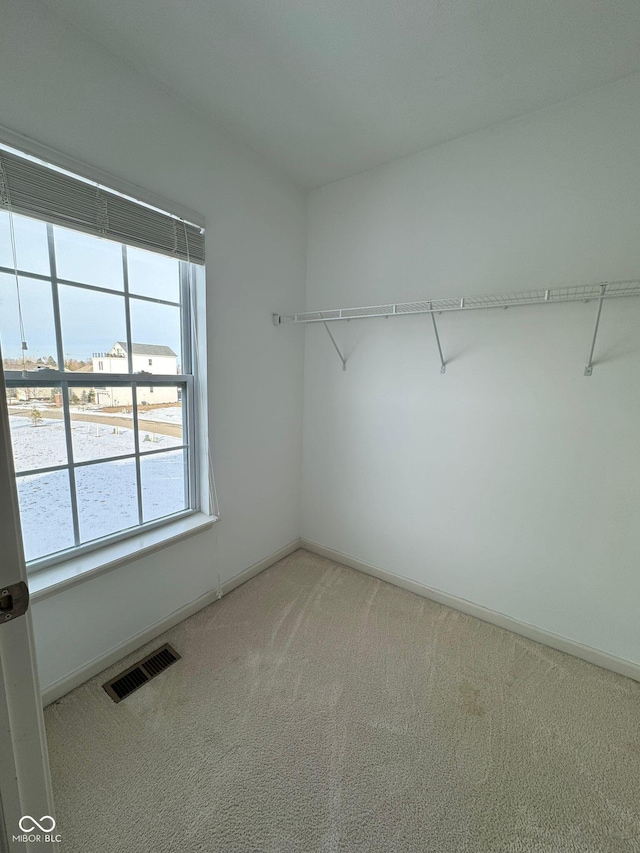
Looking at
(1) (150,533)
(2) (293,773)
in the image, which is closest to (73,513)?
(1) (150,533)

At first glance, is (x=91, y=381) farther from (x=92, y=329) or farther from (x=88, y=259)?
(x=88, y=259)

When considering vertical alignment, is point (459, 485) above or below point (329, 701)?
above

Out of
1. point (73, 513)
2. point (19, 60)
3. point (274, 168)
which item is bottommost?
point (73, 513)

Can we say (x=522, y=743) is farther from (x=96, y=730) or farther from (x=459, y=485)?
(x=96, y=730)

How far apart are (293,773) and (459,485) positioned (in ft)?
5.04

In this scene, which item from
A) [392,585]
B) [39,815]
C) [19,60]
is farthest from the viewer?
[392,585]

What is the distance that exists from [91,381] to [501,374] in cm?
205

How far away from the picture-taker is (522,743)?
1.37 m

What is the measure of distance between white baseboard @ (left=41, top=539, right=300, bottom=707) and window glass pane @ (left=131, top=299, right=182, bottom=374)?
4.43 feet

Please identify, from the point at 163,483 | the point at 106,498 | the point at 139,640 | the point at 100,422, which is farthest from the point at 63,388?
the point at 139,640

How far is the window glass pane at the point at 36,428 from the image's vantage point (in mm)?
1349

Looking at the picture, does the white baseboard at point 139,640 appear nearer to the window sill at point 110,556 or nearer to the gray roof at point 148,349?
the window sill at point 110,556

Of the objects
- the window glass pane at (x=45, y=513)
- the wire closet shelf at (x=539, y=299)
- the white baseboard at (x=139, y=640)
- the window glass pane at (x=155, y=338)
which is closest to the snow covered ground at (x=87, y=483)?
the window glass pane at (x=45, y=513)

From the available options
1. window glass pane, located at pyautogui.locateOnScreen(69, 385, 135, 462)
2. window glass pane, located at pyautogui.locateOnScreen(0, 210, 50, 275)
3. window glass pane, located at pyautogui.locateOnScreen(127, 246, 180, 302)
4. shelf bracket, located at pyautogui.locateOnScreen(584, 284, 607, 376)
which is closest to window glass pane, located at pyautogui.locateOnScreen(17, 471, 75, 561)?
window glass pane, located at pyautogui.locateOnScreen(69, 385, 135, 462)
